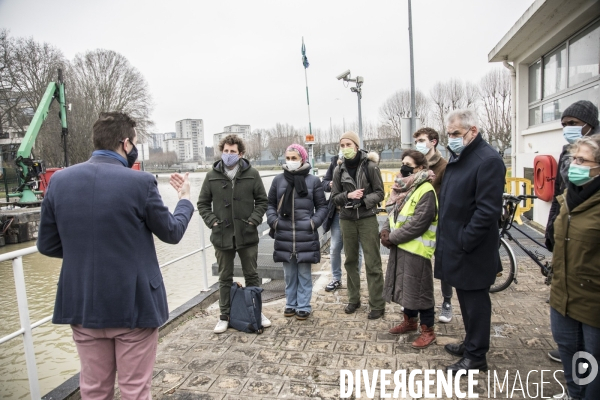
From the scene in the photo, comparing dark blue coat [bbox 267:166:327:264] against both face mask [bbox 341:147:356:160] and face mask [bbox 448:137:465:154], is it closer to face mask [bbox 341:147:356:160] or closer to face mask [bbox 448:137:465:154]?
face mask [bbox 341:147:356:160]

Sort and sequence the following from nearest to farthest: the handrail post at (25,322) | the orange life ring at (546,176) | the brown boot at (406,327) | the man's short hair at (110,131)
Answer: the man's short hair at (110,131) < the handrail post at (25,322) < the brown boot at (406,327) < the orange life ring at (546,176)

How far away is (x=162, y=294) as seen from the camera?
2.29 m

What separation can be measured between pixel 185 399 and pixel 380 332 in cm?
189

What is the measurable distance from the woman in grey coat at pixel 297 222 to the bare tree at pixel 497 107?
3111 cm

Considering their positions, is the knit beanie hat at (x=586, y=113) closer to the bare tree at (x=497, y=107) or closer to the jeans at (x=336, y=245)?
the jeans at (x=336, y=245)

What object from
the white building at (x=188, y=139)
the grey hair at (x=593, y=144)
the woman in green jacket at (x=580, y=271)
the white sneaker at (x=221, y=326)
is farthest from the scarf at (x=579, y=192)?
the white building at (x=188, y=139)

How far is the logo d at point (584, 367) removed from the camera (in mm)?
2322

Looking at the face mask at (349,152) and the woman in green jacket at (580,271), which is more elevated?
the face mask at (349,152)

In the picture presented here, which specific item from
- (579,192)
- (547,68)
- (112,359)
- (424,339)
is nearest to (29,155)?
(547,68)

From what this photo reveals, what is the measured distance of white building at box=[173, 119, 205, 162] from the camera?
151 metres

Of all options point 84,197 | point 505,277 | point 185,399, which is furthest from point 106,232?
point 505,277

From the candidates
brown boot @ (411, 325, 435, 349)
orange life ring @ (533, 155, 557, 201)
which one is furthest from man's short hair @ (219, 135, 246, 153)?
orange life ring @ (533, 155, 557, 201)

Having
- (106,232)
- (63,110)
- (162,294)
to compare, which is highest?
(63,110)

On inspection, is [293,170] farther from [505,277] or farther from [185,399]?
[505,277]
